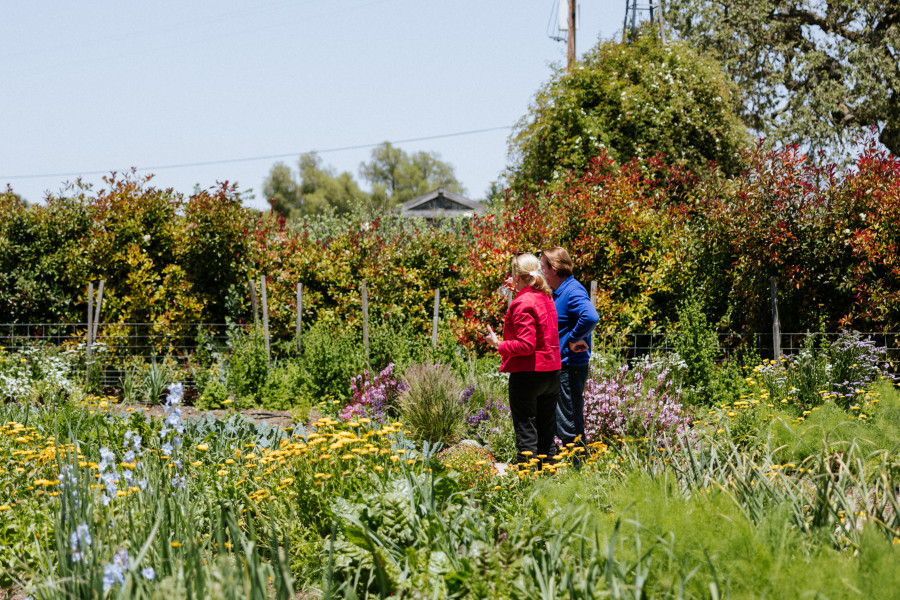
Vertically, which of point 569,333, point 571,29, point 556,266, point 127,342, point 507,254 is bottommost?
point 127,342

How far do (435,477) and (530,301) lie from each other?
144 centimetres

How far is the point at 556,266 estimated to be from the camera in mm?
4719

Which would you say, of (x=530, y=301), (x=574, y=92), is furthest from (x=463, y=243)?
(x=530, y=301)

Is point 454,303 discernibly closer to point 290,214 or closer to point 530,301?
point 530,301

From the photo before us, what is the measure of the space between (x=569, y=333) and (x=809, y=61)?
525 inches

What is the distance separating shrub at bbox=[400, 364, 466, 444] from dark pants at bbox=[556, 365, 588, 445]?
46.8 inches

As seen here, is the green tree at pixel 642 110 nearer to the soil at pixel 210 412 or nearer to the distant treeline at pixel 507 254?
the distant treeline at pixel 507 254

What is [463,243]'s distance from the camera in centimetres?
962

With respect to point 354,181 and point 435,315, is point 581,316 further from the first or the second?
point 354,181

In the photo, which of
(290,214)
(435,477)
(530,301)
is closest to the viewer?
(435,477)

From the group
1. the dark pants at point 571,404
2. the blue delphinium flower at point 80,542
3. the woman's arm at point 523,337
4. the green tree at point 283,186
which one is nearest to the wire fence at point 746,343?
the dark pants at point 571,404

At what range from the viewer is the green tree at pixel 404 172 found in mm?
55000

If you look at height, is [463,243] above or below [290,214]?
below

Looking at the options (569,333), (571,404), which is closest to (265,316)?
(571,404)
